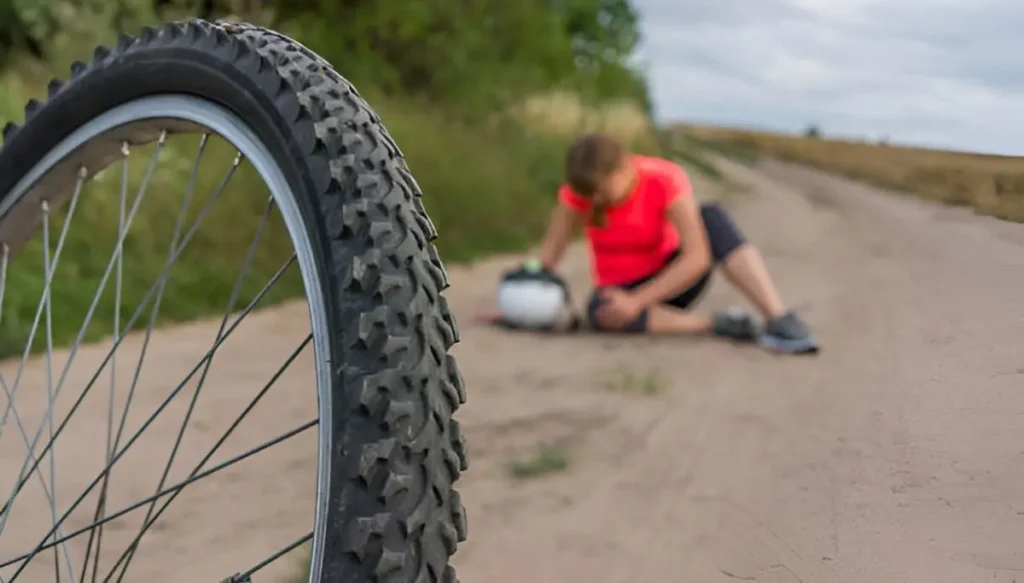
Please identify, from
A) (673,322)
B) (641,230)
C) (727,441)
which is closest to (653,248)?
(641,230)

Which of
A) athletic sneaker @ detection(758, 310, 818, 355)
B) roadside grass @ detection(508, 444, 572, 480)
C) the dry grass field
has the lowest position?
roadside grass @ detection(508, 444, 572, 480)

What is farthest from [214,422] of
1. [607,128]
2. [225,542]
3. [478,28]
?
[478,28]

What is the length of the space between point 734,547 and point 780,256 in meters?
4.60

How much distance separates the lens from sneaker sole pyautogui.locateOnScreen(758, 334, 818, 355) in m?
3.38

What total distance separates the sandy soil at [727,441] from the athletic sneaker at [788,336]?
2.3 inches

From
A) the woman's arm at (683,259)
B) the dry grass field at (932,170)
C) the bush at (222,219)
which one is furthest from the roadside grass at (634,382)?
the dry grass field at (932,170)

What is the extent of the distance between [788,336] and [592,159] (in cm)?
98

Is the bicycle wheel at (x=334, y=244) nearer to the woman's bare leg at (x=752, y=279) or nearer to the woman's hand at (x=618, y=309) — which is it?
the woman's hand at (x=618, y=309)

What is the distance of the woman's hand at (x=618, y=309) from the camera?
393 centimetres

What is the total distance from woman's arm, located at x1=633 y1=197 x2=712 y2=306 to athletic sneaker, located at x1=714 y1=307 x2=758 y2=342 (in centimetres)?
19

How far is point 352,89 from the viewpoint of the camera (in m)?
1.05

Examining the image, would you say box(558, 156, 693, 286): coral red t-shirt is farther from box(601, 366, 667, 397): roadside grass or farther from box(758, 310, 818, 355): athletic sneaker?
box(601, 366, 667, 397): roadside grass

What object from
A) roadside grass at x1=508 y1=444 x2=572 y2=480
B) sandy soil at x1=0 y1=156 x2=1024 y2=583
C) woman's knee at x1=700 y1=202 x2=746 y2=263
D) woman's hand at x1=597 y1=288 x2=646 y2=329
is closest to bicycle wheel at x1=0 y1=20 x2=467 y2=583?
sandy soil at x1=0 y1=156 x2=1024 y2=583

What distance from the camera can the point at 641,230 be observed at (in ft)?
13.6
